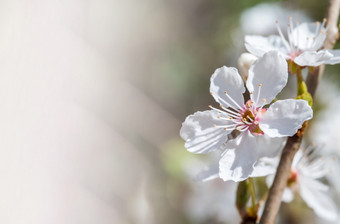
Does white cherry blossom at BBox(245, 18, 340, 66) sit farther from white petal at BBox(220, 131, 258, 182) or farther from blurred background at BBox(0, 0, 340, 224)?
blurred background at BBox(0, 0, 340, 224)

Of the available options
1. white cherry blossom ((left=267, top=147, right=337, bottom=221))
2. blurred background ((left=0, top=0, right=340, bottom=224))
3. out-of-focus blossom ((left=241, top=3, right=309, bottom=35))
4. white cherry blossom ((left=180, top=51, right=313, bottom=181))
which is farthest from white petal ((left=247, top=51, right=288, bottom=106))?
blurred background ((left=0, top=0, right=340, bottom=224))

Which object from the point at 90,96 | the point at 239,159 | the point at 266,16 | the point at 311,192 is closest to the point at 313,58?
the point at 239,159

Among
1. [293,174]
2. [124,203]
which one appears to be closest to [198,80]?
[124,203]

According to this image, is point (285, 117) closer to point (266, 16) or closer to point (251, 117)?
point (251, 117)

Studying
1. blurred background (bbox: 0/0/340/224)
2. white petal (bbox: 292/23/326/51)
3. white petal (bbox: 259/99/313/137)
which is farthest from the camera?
blurred background (bbox: 0/0/340/224)

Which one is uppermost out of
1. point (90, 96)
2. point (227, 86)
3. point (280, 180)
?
point (90, 96)

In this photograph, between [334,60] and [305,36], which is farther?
[305,36]
